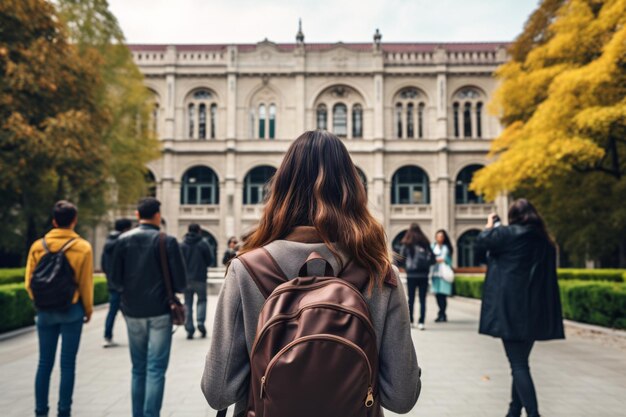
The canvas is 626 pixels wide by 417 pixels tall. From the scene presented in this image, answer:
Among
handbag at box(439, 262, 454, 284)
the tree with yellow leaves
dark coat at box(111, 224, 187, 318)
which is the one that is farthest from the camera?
the tree with yellow leaves

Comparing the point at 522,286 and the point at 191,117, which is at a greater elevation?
the point at 191,117

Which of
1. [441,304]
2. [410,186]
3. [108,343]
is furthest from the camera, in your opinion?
[410,186]

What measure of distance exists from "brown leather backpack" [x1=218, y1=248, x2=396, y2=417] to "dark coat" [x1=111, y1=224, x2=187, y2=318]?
10.3 ft

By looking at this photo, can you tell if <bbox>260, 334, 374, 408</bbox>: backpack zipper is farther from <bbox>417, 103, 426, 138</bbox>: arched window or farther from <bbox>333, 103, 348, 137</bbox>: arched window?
<bbox>417, 103, 426, 138</bbox>: arched window

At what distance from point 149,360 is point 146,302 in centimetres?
50

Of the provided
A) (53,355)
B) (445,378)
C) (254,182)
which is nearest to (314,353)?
(53,355)

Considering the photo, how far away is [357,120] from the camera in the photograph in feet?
115

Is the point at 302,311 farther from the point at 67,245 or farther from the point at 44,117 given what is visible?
the point at 44,117

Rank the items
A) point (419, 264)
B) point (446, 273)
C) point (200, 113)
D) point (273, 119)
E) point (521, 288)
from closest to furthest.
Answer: point (521, 288)
point (419, 264)
point (446, 273)
point (273, 119)
point (200, 113)

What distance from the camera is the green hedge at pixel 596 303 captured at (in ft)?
34.4

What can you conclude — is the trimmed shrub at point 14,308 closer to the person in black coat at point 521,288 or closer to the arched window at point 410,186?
the person in black coat at point 521,288

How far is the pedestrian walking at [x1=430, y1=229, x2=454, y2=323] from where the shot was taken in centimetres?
1199

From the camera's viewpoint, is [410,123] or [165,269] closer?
[165,269]

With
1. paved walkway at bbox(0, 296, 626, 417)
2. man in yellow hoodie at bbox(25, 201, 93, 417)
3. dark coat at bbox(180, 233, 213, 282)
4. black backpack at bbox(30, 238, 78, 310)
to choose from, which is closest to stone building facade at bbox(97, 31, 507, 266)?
dark coat at bbox(180, 233, 213, 282)
